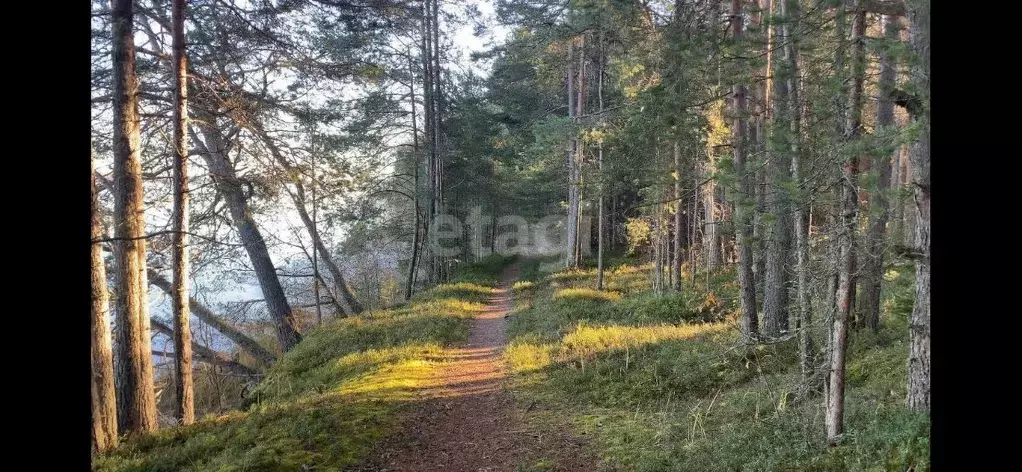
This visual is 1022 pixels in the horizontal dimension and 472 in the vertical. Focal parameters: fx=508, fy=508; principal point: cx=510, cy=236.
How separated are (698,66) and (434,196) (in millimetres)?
16352

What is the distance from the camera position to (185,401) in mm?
7562

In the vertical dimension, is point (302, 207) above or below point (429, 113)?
below

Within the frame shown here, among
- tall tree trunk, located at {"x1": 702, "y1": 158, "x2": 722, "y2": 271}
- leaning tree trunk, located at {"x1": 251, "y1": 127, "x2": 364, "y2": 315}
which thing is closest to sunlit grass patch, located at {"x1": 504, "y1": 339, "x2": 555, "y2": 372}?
leaning tree trunk, located at {"x1": 251, "y1": 127, "x2": 364, "y2": 315}

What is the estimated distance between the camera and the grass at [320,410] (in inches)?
216

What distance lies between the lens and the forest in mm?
4207

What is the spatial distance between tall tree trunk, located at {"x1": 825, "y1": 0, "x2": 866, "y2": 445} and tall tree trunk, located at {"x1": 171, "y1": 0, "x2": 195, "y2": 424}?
7834mm

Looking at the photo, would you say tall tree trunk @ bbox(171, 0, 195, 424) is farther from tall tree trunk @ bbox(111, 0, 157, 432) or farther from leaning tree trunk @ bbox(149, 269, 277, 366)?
leaning tree trunk @ bbox(149, 269, 277, 366)

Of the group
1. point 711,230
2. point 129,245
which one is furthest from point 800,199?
point 711,230

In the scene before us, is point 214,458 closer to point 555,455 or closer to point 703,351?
point 555,455

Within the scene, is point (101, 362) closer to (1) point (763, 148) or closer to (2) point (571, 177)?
(1) point (763, 148)

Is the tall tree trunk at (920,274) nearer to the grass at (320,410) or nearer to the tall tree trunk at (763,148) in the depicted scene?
the tall tree trunk at (763,148)

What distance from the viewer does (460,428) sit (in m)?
6.78

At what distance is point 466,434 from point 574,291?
9.64 m
